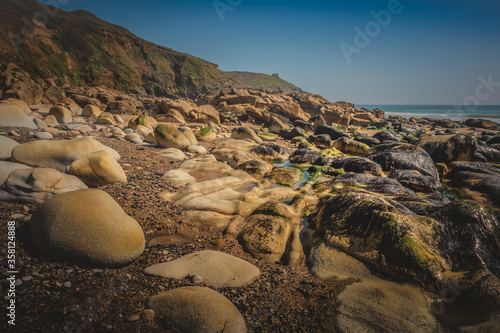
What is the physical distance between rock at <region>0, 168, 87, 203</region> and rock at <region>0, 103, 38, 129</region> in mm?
6004

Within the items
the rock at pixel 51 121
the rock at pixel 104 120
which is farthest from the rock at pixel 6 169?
the rock at pixel 104 120

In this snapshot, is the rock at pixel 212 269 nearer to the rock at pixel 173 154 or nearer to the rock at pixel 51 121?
the rock at pixel 173 154

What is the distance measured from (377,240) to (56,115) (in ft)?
44.7

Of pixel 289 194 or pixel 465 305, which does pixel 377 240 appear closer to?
pixel 465 305

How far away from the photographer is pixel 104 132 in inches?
363

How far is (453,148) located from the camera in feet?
28.8

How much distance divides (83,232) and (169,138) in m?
6.19

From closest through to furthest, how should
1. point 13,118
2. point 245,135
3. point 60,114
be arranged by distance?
point 13,118 → point 60,114 → point 245,135

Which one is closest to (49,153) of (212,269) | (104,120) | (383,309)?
(212,269)

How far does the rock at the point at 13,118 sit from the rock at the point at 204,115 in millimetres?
10085

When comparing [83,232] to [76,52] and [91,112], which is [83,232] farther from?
[76,52]

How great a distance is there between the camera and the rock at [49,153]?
162 inches

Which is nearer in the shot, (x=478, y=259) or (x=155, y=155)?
(x=478, y=259)

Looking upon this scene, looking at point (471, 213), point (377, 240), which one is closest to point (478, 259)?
point (471, 213)
